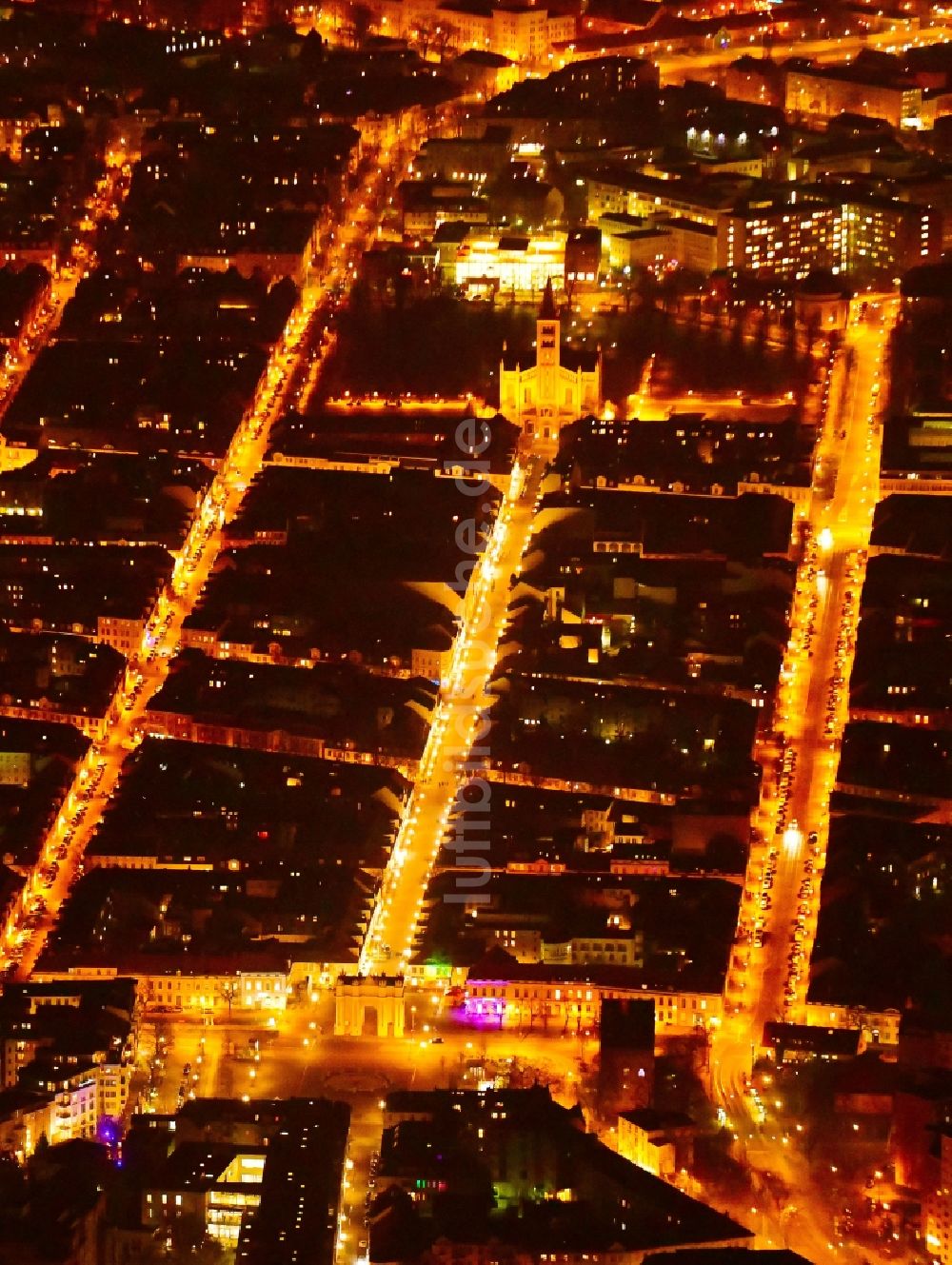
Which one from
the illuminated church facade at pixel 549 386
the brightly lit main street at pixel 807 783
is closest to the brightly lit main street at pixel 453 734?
the illuminated church facade at pixel 549 386

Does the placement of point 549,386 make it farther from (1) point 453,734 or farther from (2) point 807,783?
(2) point 807,783

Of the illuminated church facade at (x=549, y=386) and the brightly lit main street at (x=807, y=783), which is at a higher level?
the illuminated church facade at (x=549, y=386)

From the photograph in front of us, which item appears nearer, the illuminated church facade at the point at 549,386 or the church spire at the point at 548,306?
the illuminated church facade at the point at 549,386

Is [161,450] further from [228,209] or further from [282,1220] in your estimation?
[282,1220]

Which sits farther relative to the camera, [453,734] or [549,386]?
[549,386]

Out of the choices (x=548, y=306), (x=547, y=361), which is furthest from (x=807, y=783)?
(x=548, y=306)

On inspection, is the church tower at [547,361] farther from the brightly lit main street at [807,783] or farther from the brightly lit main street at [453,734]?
the brightly lit main street at [807,783]

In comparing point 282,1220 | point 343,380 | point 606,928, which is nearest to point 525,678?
point 606,928
